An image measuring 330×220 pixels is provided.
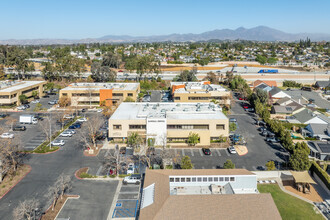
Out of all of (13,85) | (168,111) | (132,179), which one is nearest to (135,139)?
(132,179)

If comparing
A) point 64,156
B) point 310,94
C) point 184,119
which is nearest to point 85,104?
point 64,156

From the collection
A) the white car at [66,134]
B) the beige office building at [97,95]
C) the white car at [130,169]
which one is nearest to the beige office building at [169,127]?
the white car at [130,169]

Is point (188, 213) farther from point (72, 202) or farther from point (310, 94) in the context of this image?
point (310, 94)

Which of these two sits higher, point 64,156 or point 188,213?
point 188,213

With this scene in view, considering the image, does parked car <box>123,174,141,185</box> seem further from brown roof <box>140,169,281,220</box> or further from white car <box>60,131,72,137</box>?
white car <box>60,131,72,137</box>

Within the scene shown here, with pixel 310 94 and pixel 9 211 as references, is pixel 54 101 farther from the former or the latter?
pixel 310 94

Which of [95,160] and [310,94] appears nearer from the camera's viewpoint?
[95,160]

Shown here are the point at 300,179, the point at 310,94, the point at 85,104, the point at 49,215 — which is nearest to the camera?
the point at 49,215

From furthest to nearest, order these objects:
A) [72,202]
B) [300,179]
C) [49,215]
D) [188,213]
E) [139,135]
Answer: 1. [139,135]
2. [300,179]
3. [72,202]
4. [49,215]
5. [188,213]
